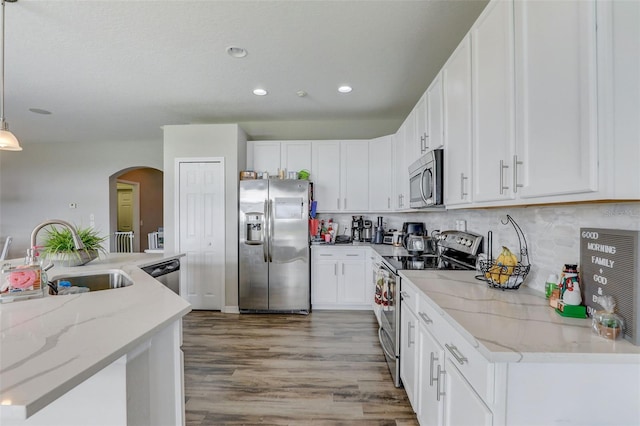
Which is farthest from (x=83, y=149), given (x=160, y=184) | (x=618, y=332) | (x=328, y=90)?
(x=618, y=332)

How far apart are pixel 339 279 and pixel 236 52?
9.39 ft

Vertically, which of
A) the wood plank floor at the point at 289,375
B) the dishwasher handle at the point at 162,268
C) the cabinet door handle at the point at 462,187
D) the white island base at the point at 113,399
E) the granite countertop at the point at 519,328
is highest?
the cabinet door handle at the point at 462,187

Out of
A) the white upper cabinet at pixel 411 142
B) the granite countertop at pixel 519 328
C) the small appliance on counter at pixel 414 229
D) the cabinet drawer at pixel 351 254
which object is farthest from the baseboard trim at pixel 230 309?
the granite countertop at pixel 519 328

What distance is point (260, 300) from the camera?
385cm

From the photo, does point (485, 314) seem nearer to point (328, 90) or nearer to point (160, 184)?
point (328, 90)

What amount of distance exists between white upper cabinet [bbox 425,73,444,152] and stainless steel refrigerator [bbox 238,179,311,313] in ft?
5.78

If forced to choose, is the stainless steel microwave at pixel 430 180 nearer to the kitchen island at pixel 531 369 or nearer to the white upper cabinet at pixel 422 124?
the white upper cabinet at pixel 422 124

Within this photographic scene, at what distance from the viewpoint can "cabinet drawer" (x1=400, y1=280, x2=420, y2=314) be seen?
175cm

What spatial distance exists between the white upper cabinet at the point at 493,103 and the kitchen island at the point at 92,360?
1.57 m

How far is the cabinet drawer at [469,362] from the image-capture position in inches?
37.1

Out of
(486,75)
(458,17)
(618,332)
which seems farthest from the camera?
(458,17)

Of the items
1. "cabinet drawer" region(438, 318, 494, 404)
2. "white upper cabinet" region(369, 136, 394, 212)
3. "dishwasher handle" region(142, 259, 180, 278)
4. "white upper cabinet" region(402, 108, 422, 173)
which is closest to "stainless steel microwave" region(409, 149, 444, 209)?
"white upper cabinet" region(402, 108, 422, 173)

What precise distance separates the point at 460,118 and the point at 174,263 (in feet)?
8.94

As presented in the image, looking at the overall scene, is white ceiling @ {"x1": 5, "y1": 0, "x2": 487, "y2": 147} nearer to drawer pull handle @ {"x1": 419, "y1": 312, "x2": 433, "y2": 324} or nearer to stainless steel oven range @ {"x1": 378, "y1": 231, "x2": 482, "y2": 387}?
stainless steel oven range @ {"x1": 378, "y1": 231, "x2": 482, "y2": 387}
